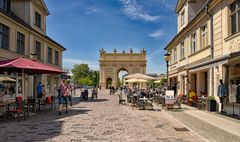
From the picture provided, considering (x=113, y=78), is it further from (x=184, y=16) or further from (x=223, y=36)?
(x=223, y=36)

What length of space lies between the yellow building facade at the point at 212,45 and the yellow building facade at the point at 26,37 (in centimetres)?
1234

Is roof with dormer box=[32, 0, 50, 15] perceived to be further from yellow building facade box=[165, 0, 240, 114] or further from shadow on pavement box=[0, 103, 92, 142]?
shadow on pavement box=[0, 103, 92, 142]

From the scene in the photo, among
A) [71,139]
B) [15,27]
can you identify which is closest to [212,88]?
[71,139]

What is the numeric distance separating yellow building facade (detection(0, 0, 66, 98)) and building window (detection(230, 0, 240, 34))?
13879 millimetres

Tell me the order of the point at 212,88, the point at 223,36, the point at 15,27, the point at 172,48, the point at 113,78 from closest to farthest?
the point at 223,36 < the point at 212,88 < the point at 15,27 < the point at 172,48 < the point at 113,78

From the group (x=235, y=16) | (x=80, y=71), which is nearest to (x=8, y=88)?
(x=235, y=16)

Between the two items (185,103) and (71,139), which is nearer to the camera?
(71,139)

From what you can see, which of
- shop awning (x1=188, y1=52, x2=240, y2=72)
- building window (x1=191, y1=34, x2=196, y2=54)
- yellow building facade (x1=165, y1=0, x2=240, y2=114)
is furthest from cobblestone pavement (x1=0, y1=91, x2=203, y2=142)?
building window (x1=191, y1=34, x2=196, y2=54)

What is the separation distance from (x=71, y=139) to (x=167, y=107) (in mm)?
10936

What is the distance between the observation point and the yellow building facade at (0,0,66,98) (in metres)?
20.3

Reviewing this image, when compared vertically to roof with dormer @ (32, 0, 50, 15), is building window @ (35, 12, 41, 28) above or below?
below

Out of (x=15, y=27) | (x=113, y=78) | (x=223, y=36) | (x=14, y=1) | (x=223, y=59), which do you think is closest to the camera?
(x=223, y=59)

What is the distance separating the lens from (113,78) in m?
75.0

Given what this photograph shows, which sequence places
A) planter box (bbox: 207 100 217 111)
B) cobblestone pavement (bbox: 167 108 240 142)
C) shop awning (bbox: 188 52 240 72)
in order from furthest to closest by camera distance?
planter box (bbox: 207 100 217 111)
shop awning (bbox: 188 52 240 72)
cobblestone pavement (bbox: 167 108 240 142)
